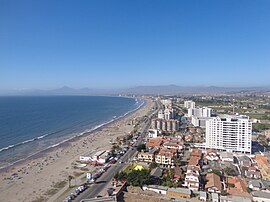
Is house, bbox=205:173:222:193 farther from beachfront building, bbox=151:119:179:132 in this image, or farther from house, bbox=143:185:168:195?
beachfront building, bbox=151:119:179:132

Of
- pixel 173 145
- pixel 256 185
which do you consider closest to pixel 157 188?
pixel 256 185

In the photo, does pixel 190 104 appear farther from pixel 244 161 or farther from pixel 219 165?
pixel 219 165

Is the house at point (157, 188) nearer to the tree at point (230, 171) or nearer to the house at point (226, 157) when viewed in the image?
the tree at point (230, 171)

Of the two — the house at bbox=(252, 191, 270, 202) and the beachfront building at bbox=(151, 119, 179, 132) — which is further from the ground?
the beachfront building at bbox=(151, 119, 179, 132)

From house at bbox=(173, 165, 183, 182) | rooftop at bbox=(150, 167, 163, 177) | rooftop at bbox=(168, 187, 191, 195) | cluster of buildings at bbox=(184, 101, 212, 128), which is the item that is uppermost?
cluster of buildings at bbox=(184, 101, 212, 128)

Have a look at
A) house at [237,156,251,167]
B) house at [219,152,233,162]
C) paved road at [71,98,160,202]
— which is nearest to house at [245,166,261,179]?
house at [237,156,251,167]

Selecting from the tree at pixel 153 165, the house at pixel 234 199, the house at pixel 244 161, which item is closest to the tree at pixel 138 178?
the tree at pixel 153 165

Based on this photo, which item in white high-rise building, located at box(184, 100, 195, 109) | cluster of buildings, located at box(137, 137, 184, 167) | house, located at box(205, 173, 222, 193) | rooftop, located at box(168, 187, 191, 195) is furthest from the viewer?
white high-rise building, located at box(184, 100, 195, 109)

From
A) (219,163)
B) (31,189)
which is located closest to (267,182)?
(219,163)
